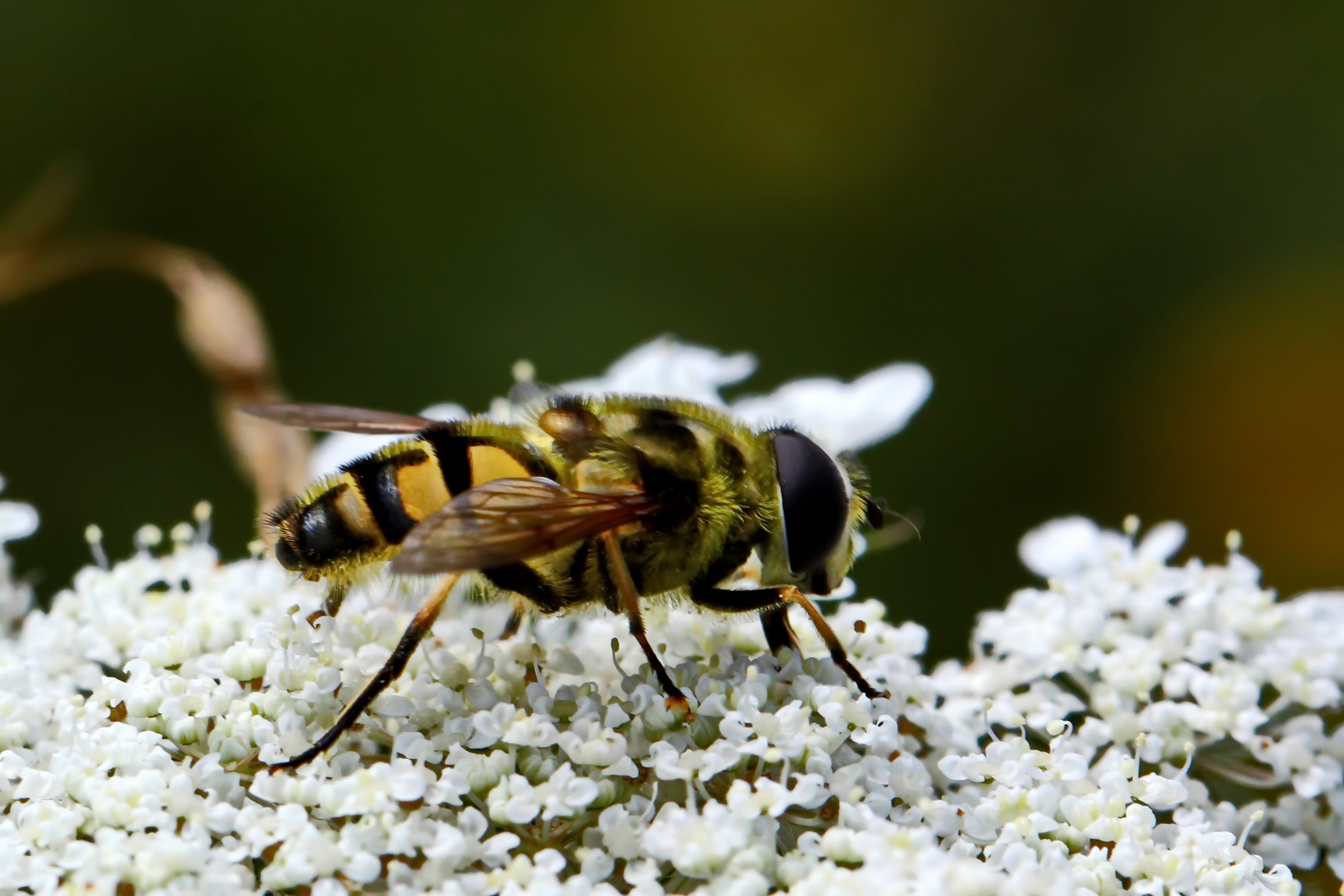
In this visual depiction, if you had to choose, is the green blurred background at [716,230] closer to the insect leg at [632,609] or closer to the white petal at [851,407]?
the white petal at [851,407]

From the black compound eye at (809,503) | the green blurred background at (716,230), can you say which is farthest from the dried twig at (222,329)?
the green blurred background at (716,230)

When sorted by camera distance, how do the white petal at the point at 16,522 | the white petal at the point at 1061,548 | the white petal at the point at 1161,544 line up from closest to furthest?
the white petal at the point at 16,522, the white petal at the point at 1161,544, the white petal at the point at 1061,548

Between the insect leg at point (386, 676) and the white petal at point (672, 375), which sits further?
the white petal at point (672, 375)

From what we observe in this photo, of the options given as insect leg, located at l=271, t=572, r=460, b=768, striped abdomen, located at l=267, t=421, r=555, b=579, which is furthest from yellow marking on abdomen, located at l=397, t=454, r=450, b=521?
insect leg, located at l=271, t=572, r=460, b=768

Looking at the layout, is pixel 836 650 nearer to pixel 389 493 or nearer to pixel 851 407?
pixel 389 493

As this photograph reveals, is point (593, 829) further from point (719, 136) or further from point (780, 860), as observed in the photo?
point (719, 136)

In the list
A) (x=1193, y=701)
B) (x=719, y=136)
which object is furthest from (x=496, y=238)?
(x=1193, y=701)
